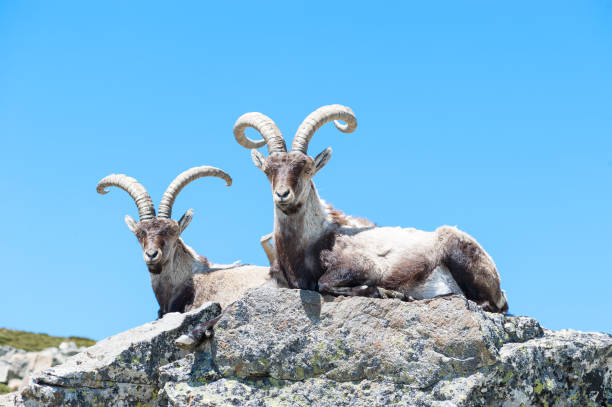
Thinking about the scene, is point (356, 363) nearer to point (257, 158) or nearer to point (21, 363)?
point (257, 158)

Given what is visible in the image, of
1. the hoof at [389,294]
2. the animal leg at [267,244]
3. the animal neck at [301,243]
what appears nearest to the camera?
the hoof at [389,294]

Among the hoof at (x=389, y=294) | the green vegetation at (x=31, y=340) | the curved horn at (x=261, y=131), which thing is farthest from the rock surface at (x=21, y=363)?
the hoof at (x=389, y=294)

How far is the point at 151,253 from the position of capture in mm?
13023

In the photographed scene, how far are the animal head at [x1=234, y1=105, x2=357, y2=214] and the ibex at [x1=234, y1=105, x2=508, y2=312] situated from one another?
0.01 m

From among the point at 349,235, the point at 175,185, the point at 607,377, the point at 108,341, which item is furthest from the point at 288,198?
the point at 175,185

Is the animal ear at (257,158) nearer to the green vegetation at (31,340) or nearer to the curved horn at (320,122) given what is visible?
the curved horn at (320,122)

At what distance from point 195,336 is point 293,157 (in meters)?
2.92

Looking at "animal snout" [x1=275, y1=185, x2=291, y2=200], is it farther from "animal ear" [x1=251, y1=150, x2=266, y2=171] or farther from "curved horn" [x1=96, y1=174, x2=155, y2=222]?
"curved horn" [x1=96, y1=174, x2=155, y2=222]

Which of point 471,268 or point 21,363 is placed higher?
point 21,363

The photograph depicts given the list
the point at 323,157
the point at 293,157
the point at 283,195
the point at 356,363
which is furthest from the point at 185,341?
the point at 323,157

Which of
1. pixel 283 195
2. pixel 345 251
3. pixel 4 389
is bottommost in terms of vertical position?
pixel 345 251

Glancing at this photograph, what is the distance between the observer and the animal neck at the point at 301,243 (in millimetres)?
9867

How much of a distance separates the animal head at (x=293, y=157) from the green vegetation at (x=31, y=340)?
3157 centimetres

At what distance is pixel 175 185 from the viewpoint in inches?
561
